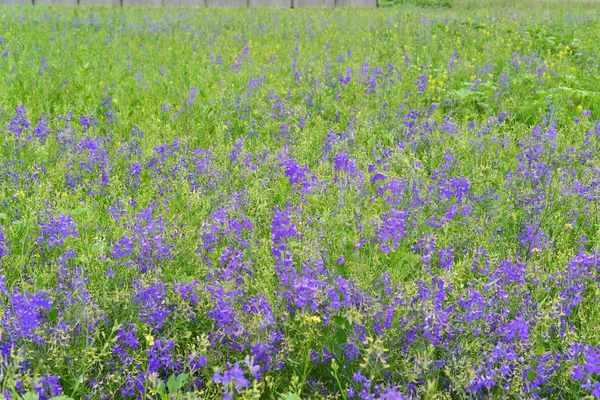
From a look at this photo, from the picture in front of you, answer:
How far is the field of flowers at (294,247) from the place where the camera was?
75.4 inches

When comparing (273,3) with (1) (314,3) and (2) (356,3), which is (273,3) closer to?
(1) (314,3)

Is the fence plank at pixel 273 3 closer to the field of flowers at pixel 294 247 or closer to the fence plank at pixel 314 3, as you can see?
the fence plank at pixel 314 3

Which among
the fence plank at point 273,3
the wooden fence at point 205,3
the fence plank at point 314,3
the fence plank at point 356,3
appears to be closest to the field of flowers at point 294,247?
the wooden fence at point 205,3

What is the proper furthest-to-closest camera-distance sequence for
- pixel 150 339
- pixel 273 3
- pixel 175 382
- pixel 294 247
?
pixel 273 3 → pixel 294 247 → pixel 150 339 → pixel 175 382

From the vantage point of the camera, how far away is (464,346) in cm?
195

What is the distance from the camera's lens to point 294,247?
2.52m

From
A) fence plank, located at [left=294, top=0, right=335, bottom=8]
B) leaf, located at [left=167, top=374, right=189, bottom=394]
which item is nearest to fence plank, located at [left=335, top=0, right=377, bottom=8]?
fence plank, located at [left=294, top=0, right=335, bottom=8]

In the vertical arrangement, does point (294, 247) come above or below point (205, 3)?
below

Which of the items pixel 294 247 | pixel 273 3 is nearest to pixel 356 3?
pixel 273 3

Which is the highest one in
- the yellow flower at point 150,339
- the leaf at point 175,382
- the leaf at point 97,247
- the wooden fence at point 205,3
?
the wooden fence at point 205,3

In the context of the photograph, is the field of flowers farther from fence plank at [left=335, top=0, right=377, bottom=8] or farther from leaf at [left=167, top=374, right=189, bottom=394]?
fence plank at [left=335, top=0, right=377, bottom=8]

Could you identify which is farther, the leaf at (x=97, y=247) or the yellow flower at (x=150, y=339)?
the leaf at (x=97, y=247)

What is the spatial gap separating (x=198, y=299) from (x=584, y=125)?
125 inches

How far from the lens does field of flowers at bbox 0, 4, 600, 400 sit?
6.29ft
